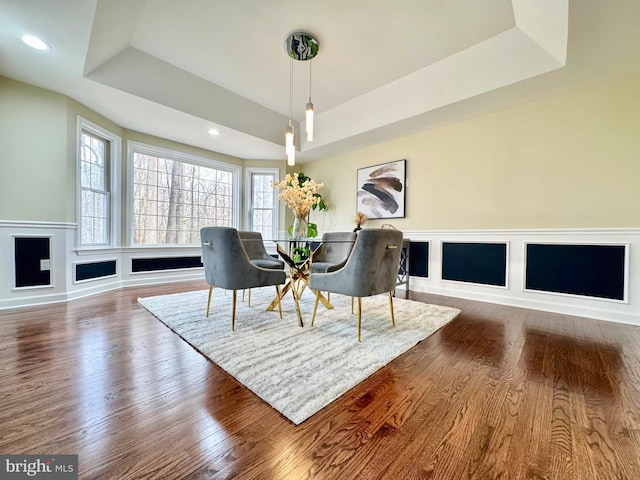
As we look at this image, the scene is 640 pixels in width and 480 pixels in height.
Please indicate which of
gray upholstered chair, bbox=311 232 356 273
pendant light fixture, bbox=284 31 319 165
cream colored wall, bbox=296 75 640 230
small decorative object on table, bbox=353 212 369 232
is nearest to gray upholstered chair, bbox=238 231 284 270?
gray upholstered chair, bbox=311 232 356 273

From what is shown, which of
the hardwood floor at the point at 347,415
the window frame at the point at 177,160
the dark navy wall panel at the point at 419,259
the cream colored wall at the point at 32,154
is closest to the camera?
the hardwood floor at the point at 347,415

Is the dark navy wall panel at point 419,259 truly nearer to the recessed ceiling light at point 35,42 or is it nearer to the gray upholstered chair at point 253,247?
the gray upholstered chair at point 253,247

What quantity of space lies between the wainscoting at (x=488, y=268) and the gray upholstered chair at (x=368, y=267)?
194 cm

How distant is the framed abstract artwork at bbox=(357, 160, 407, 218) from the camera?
4.16 m

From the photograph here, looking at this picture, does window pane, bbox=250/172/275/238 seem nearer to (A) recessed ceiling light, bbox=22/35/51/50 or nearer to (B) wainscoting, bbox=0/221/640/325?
(B) wainscoting, bbox=0/221/640/325

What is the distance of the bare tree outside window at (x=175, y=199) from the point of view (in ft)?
14.2

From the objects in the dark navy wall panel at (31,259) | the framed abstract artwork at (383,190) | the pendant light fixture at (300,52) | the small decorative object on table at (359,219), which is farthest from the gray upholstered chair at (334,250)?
the dark navy wall panel at (31,259)

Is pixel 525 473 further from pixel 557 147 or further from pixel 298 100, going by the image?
pixel 298 100

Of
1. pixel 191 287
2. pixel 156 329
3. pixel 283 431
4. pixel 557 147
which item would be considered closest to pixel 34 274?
pixel 191 287

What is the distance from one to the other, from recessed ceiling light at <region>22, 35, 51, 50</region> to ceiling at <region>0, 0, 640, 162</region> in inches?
2.4

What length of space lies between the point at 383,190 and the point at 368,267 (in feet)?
8.68

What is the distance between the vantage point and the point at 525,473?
895 mm

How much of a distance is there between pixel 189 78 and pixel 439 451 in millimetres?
4311

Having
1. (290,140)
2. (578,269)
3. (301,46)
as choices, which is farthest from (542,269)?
(301,46)
